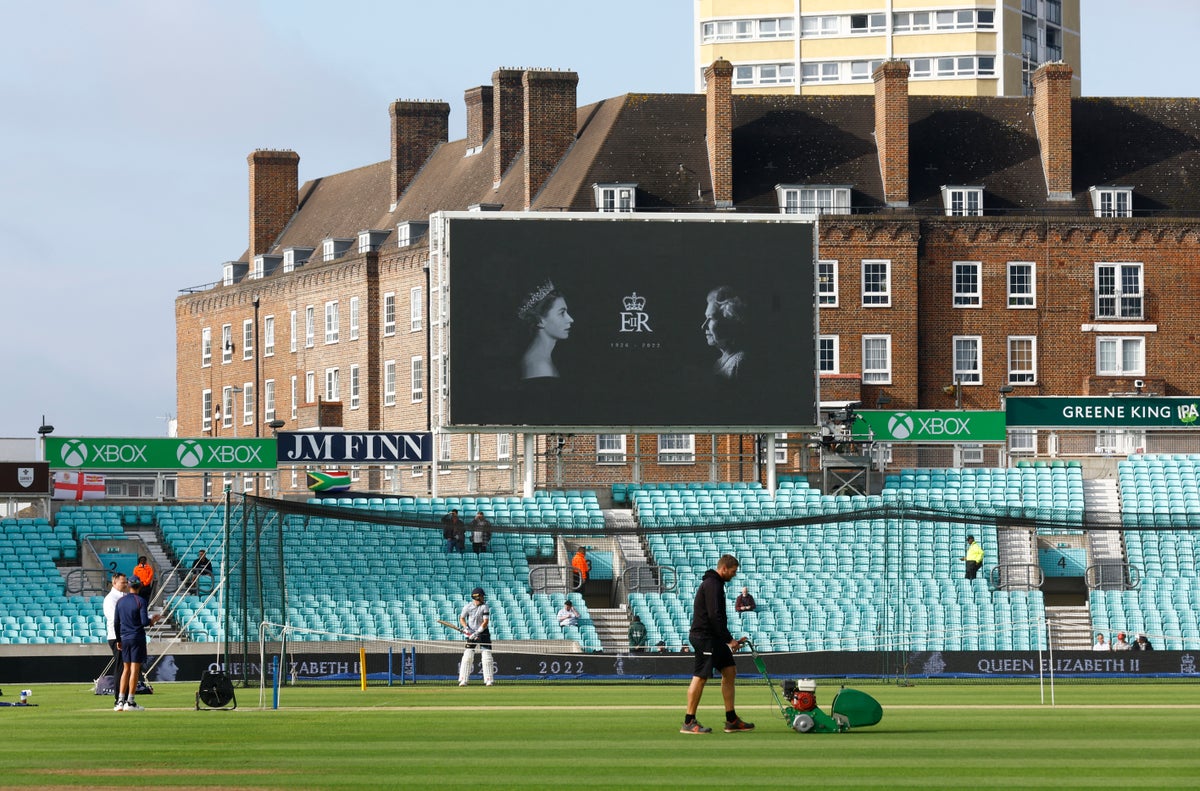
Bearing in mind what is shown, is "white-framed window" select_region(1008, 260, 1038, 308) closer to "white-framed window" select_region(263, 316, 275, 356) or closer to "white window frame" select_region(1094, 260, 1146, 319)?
"white window frame" select_region(1094, 260, 1146, 319)

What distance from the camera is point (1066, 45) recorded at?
142250mm

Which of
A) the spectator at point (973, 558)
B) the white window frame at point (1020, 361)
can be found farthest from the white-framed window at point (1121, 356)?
the spectator at point (973, 558)

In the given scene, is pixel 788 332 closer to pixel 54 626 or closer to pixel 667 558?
pixel 667 558

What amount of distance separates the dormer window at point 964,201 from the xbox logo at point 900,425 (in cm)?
1929

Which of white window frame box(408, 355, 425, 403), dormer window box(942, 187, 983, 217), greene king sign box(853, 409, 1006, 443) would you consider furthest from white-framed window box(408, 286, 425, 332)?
greene king sign box(853, 409, 1006, 443)

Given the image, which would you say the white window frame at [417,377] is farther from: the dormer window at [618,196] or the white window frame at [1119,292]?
the white window frame at [1119,292]

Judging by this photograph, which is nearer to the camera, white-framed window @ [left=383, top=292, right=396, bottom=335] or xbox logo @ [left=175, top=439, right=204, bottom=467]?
xbox logo @ [left=175, top=439, right=204, bottom=467]

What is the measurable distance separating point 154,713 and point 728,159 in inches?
1954

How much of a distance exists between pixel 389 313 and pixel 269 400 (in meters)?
11.6

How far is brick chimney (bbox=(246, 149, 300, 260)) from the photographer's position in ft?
311

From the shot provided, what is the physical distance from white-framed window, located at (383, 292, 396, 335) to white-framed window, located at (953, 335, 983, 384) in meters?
23.6

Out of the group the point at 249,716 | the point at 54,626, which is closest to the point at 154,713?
the point at 249,716

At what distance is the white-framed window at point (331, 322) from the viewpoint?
86.9m

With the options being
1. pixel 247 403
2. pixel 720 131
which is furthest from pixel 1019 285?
pixel 247 403
